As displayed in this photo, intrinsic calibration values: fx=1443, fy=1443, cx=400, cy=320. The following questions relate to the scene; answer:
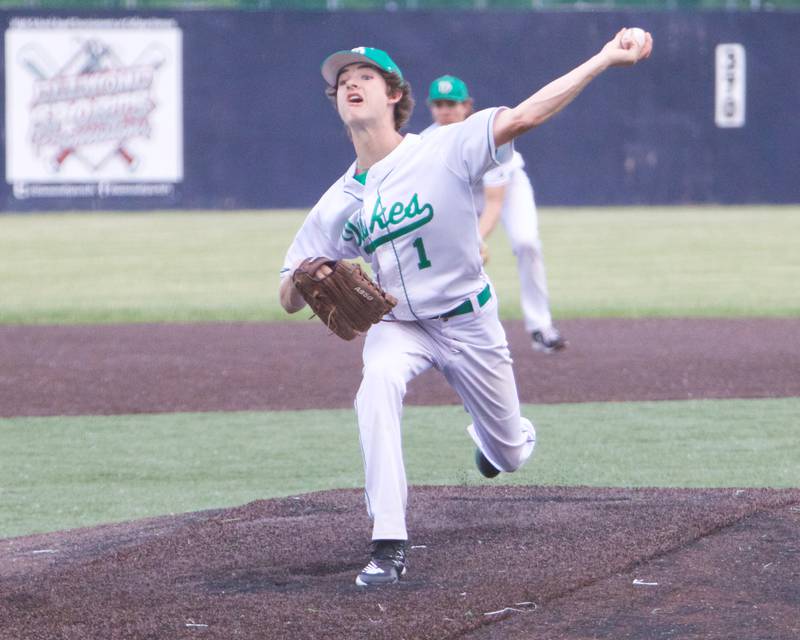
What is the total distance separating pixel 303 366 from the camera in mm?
9055

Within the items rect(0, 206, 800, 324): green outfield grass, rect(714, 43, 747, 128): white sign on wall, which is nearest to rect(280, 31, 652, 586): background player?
rect(0, 206, 800, 324): green outfield grass

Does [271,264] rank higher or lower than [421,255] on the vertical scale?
lower

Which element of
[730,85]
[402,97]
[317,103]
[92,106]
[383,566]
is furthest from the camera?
[730,85]

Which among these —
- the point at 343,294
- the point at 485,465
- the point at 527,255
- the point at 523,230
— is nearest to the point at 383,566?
the point at 343,294

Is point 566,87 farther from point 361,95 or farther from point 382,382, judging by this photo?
point 382,382

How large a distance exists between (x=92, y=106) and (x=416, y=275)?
17544 millimetres

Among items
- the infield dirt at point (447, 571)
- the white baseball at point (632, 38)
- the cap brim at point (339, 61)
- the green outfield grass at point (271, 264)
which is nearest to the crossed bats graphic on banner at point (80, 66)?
the green outfield grass at point (271, 264)

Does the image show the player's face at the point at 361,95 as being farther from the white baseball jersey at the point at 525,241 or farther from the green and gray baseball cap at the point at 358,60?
the white baseball jersey at the point at 525,241

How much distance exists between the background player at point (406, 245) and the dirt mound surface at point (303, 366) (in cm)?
334

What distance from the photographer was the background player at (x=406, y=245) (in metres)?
4.00

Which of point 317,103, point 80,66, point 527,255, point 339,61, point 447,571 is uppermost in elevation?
point 80,66

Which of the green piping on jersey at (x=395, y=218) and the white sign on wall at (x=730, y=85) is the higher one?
the white sign on wall at (x=730, y=85)

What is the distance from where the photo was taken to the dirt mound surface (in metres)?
7.92

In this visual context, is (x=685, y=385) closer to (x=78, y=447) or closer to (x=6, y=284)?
→ (x=78, y=447)
